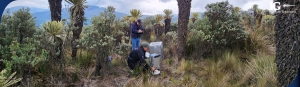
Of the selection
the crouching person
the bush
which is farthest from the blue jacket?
the bush

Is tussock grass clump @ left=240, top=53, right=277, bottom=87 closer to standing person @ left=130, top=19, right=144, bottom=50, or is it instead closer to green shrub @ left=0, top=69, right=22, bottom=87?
standing person @ left=130, top=19, right=144, bottom=50

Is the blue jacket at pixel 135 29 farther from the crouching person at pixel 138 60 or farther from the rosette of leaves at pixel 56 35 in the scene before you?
the rosette of leaves at pixel 56 35

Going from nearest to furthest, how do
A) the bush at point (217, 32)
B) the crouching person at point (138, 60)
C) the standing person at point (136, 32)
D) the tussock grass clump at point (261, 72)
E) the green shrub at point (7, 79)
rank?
the green shrub at point (7, 79)
the tussock grass clump at point (261, 72)
the crouching person at point (138, 60)
the standing person at point (136, 32)
the bush at point (217, 32)

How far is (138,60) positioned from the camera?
15.9 ft

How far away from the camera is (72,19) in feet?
12.6

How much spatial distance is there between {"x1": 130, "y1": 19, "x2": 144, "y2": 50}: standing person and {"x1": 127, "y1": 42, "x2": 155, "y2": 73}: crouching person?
1.38ft

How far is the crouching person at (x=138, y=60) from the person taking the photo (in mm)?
4754

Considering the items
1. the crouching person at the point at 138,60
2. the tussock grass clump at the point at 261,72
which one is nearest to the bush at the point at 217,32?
the tussock grass clump at the point at 261,72

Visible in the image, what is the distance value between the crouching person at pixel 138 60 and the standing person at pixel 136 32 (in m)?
0.42

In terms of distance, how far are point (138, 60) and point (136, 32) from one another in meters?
0.66

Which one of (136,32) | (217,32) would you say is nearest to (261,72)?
(217,32)

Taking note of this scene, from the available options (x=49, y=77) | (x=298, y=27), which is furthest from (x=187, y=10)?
(x=49, y=77)

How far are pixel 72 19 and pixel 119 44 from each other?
1171 millimetres

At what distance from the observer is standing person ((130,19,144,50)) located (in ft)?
16.3
